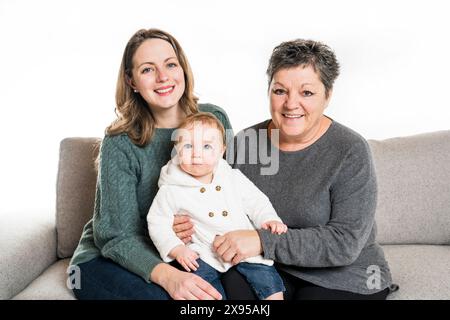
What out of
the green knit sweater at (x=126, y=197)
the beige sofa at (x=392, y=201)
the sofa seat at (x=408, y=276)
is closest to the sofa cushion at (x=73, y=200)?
the beige sofa at (x=392, y=201)

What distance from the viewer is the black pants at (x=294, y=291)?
177 centimetres

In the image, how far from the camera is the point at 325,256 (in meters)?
1.78

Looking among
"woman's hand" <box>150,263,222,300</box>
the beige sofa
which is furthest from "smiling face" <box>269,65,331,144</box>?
the beige sofa

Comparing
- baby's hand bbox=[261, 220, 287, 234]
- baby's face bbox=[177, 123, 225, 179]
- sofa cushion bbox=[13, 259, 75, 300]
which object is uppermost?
baby's face bbox=[177, 123, 225, 179]

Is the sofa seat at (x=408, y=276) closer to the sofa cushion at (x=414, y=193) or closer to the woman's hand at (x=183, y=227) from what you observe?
the sofa cushion at (x=414, y=193)

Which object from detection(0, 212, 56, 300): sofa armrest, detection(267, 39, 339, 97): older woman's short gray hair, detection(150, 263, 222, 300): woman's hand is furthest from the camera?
detection(0, 212, 56, 300): sofa armrest

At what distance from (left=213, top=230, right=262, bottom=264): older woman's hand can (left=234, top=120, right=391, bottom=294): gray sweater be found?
3 cm

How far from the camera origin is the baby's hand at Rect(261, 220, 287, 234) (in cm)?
179

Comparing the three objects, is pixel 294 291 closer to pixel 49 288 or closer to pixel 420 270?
pixel 420 270

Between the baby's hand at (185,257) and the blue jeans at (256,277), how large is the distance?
0.10ft

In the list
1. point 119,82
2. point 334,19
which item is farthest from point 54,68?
point 334,19

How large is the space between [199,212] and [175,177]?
14cm

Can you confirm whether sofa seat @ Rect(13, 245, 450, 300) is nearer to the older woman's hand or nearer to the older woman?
the older woman

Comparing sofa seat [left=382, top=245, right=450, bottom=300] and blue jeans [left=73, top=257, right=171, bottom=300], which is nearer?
blue jeans [left=73, top=257, right=171, bottom=300]
